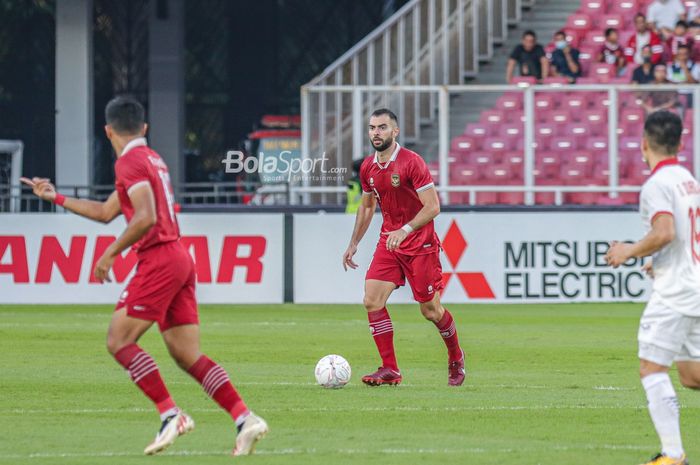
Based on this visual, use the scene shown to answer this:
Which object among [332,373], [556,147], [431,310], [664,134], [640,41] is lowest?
[332,373]

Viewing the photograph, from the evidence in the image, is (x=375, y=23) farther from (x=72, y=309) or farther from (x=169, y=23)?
(x=72, y=309)

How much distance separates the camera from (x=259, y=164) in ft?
79.3

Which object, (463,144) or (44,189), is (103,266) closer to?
(44,189)

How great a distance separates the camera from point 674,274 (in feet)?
24.6

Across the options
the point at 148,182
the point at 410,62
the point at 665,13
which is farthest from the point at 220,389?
the point at 665,13

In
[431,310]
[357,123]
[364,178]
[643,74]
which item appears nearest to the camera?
[431,310]

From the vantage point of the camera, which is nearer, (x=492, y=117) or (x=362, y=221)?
(x=362, y=221)

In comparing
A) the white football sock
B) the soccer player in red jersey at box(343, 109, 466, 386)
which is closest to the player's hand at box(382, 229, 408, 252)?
the soccer player in red jersey at box(343, 109, 466, 386)

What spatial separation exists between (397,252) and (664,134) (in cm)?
444

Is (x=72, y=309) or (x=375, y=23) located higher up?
(x=375, y=23)

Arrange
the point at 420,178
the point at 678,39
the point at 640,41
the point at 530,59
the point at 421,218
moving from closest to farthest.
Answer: the point at 421,218, the point at 420,178, the point at 530,59, the point at 678,39, the point at 640,41

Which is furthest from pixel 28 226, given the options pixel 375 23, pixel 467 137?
pixel 375 23

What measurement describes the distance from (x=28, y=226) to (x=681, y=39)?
11.9 meters

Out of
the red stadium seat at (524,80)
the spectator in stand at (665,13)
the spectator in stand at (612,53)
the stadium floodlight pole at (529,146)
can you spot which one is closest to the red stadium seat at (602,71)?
the spectator in stand at (612,53)
